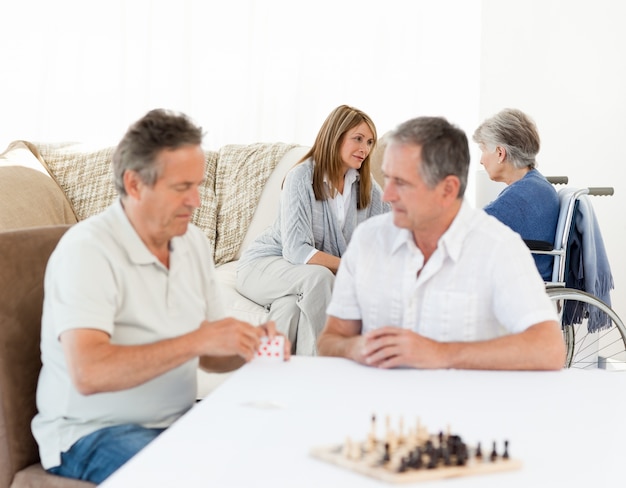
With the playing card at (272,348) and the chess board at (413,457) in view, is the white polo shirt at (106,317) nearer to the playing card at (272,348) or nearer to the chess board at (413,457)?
the playing card at (272,348)

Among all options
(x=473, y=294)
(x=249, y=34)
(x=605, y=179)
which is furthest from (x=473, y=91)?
(x=473, y=294)

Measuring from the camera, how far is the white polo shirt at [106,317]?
1.61 m

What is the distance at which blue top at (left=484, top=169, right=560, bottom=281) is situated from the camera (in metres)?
3.26

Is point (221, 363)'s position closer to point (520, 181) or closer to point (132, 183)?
point (132, 183)

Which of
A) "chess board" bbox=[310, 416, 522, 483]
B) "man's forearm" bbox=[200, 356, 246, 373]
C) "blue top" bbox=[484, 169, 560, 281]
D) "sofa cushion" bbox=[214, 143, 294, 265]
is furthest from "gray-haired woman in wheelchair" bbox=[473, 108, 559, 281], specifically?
"chess board" bbox=[310, 416, 522, 483]

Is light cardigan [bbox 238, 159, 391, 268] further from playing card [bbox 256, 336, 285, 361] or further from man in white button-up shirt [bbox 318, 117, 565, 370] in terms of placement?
playing card [bbox 256, 336, 285, 361]

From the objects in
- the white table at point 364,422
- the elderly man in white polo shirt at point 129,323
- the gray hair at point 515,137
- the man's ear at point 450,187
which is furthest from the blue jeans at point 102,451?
the gray hair at point 515,137

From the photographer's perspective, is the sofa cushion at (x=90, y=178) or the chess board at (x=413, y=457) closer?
the chess board at (x=413, y=457)

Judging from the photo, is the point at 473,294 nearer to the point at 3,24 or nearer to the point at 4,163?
the point at 4,163

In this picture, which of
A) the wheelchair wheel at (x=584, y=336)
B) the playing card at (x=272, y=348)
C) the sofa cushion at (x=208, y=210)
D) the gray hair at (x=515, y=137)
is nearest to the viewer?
the playing card at (x=272, y=348)

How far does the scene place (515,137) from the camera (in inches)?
136

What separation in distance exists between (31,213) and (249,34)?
1.66 metres

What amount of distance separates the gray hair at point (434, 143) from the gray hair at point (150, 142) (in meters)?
0.44

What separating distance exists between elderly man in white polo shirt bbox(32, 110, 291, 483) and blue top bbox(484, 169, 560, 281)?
1.70 metres
